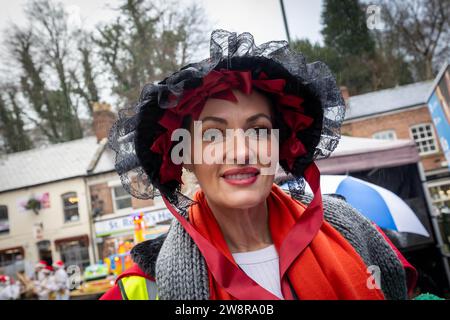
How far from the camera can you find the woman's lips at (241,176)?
629 millimetres

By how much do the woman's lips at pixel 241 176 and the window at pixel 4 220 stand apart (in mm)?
8817

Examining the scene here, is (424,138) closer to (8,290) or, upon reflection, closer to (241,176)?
(241,176)

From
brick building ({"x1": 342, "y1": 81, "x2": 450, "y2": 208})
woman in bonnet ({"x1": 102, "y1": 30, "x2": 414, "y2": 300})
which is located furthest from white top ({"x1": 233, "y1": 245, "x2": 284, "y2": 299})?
brick building ({"x1": 342, "y1": 81, "x2": 450, "y2": 208})

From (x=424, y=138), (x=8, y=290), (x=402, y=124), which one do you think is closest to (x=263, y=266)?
(x=8, y=290)

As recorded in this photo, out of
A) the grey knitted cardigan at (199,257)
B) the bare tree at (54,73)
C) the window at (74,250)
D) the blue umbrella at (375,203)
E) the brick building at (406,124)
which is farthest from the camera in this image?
the window at (74,250)

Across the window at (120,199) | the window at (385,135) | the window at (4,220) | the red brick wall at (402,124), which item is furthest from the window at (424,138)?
the window at (4,220)

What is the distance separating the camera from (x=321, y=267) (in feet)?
2.13

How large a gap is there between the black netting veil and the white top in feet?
0.61

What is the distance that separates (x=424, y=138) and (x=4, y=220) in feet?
33.6

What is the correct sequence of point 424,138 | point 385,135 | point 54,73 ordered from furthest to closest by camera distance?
point 385,135 → point 424,138 → point 54,73

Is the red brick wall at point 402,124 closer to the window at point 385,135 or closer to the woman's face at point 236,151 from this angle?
the window at point 385,135

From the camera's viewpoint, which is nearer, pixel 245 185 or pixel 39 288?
pixel 245 185

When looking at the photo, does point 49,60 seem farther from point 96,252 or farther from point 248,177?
point 96,252

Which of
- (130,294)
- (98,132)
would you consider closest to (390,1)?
(130,294)
